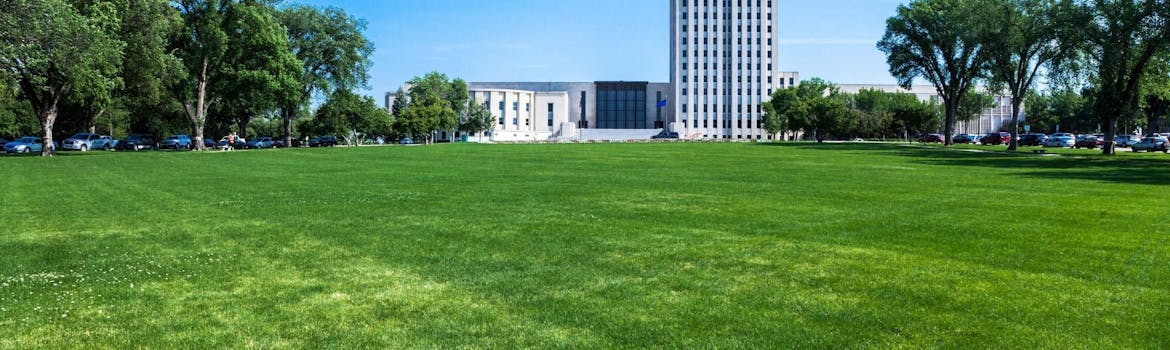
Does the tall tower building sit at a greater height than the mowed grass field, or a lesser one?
greater

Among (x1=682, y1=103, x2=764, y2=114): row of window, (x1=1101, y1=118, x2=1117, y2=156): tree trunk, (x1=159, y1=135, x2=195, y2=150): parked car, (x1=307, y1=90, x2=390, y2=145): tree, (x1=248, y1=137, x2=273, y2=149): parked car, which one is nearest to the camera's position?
(x1=1101, y1=118, x2=1117, y2=156): tree trunk

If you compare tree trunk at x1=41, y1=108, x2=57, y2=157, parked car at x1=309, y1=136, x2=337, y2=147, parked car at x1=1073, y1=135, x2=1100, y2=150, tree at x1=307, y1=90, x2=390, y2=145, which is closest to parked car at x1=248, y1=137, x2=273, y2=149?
parked car at x1=309, y1=136, x2=337, y2=147

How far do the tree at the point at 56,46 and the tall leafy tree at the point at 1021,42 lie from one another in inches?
2241

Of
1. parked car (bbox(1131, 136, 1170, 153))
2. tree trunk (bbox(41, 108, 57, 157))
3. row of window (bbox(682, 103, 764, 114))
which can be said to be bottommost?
parked car (bbox(1131, 136, 1170, 153))

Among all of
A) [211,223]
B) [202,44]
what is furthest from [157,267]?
[202,44]

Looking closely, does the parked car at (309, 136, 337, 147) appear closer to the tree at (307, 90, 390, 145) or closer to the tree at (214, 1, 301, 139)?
the tree at (307, 90, 390, 145)

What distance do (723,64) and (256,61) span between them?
448ft

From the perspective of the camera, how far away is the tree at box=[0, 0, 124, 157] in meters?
34.4

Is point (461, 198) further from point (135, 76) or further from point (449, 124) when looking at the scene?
point (449, 124)

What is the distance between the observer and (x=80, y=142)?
231ft

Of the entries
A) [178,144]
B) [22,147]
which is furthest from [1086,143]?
[22,147]

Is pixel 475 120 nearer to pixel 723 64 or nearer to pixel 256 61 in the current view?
pixel 723 64

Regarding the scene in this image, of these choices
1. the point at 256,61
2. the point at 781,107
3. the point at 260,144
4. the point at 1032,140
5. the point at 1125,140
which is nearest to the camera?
the point at 256,61

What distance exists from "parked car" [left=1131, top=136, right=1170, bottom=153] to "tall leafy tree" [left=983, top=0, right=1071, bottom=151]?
33.9 feet
